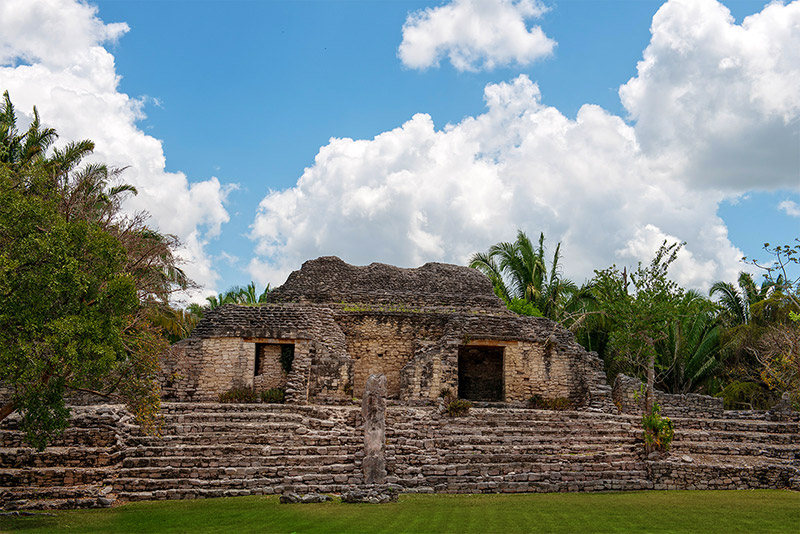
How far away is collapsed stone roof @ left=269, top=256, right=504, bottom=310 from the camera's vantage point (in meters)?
20.0

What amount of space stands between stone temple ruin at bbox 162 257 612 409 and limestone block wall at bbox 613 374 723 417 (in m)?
0.61

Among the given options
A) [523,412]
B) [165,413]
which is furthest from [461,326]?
[165,413]

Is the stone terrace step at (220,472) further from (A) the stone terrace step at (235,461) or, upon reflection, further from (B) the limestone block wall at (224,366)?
(B) the limestone block wall at (224,366)

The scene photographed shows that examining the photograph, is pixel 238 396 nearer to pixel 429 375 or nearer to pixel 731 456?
pixel 429 375

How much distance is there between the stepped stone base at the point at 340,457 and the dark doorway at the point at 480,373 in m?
4.53

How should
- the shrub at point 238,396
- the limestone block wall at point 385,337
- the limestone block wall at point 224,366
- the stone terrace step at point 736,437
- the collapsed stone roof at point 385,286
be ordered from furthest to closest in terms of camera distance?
the collapsed stone roof at point 385,286, the limestone block wall at point 385,337, the limestone block wall at point 224,366, the shrub at point 238,396, the stone terrace step at point 736,437

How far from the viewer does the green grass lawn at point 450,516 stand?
779 centimetres

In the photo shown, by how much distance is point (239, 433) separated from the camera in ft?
40.6

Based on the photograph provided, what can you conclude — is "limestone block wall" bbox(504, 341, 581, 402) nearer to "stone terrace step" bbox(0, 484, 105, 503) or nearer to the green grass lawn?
the green grass lawn

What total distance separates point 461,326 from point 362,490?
8.25 m

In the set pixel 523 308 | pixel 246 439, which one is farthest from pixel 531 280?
pixel 246 439

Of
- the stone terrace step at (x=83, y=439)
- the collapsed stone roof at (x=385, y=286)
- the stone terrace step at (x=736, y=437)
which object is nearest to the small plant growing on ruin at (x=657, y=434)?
the stone terrace step at (x=736, y=437)

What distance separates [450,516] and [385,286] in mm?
12607

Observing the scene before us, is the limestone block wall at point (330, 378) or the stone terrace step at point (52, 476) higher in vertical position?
the limestone block wall at point (330, 378)
